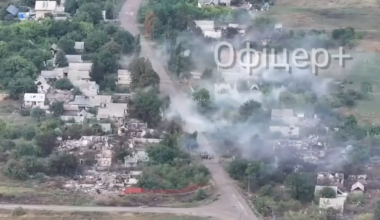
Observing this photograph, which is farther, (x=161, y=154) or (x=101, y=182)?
(x=161, y=154)

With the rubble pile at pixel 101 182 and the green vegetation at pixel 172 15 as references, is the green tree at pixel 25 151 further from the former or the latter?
the green vegetation at pixel 172 15

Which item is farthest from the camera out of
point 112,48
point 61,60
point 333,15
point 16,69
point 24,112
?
point 333,15

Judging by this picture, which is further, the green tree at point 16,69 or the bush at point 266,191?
the green tree at point 16,69

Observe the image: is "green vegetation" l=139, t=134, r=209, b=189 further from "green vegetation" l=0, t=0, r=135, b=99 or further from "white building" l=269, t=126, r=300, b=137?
"green vegetation" l=0, t=0, r=135, b=99

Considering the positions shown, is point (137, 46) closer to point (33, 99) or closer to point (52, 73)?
point (52, 73)

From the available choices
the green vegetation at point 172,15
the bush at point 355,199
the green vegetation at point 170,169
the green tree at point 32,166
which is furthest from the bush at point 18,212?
the green vegetation at point 172,15

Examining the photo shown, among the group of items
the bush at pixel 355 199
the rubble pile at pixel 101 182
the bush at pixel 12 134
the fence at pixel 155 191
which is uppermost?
the bush at pixel 12 134

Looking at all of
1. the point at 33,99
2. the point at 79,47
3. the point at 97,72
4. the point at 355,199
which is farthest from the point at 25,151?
the point at 79,47
